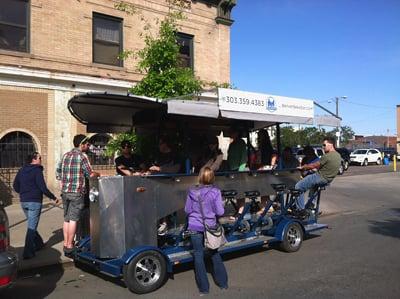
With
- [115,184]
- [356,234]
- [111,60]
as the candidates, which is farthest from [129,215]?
[111,60]

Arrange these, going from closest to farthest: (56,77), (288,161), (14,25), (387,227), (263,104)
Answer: (263,104) < (288,161) < (387,227) < (14,25) < (56,77)

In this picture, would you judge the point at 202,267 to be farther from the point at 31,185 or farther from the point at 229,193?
the point at 31,185

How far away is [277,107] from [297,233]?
2311 millimetres

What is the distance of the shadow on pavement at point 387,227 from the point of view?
33.2 feet

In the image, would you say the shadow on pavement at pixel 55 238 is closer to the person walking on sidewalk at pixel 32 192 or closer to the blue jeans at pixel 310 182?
the person walking on sidewalk at pixel 32 192

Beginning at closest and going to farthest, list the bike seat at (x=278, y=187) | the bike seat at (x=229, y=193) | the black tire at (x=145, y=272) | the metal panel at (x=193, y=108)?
1. the black tire at (x=145, y=272)
2. the metal panel at (x=193, y=108)
3. the bike seat at (x=229, y=193)
4. the bike seat at (x=278, y=187)

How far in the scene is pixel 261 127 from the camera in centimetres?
933

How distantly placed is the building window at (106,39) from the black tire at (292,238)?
34.5 ft

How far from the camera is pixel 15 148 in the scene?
47.2 feet

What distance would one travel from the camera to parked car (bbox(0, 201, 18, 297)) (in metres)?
4.73

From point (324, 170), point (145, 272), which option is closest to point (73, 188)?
point (145, 272)

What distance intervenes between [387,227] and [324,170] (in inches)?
125

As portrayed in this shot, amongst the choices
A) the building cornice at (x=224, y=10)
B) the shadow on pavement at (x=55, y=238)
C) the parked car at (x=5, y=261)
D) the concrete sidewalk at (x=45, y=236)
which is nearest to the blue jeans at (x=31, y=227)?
the concrete sidewalk at (x=45, y=236)

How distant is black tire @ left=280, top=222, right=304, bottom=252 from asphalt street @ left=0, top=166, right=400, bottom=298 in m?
0.11
